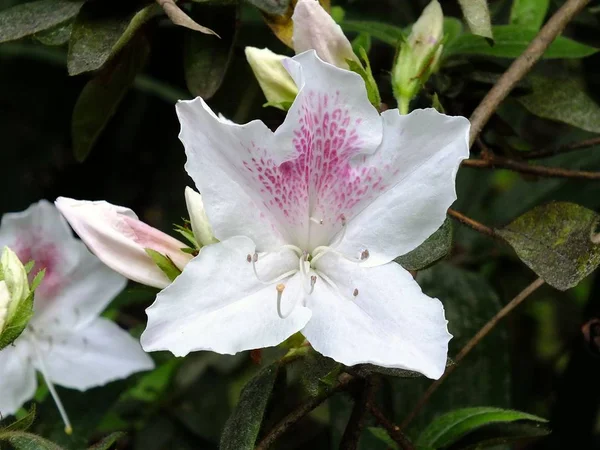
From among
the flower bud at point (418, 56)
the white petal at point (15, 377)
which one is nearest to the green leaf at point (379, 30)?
the flower bud at point (418, 56)

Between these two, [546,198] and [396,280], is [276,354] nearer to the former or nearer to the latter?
[396,280]

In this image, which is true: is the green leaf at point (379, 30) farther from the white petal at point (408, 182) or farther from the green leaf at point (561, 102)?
the white petal at point (408, 182)

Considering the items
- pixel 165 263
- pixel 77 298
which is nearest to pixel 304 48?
pixel 165 263

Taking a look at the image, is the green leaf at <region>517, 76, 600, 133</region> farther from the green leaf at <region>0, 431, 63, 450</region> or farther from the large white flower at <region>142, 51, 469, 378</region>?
the green leaf at <region>0, 431, 63, 450</region>

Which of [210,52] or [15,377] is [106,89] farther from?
[15,377]

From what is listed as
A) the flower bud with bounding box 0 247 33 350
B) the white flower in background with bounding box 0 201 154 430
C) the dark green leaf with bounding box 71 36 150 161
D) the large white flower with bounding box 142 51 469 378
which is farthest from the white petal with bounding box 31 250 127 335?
the large white flower with bounding box 142 51 469 378
